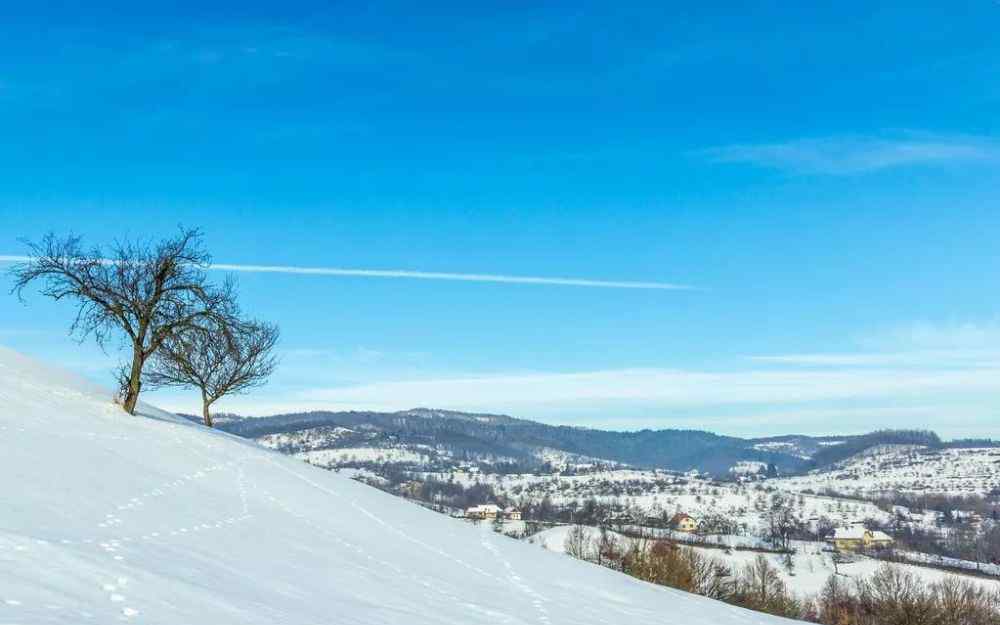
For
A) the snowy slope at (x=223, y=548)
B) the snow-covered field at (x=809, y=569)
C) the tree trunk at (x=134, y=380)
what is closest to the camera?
the snowy slope at (x=223, y=548)

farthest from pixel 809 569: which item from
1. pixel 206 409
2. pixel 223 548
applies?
pixel 223 548

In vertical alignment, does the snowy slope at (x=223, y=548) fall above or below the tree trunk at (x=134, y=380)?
below

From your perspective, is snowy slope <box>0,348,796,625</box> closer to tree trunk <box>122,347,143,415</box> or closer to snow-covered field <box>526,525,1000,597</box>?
tree trunk <box>122,347,143,415</box>

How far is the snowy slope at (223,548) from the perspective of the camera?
1005cm

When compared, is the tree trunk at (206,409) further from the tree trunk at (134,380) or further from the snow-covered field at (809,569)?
the snow-covered field at (809,569)

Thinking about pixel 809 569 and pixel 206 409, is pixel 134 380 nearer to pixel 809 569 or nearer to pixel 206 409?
pixel 206 409

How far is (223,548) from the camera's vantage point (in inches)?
590

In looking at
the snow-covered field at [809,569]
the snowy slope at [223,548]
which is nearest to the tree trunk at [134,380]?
the snowy slope at [223,548]

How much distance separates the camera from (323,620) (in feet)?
37.4

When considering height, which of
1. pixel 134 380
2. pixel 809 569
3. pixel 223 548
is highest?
pixel 134 380

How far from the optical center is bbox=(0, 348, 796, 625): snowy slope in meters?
10.1

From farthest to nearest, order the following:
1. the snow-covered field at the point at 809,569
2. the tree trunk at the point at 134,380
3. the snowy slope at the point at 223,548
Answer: the snow-covered field at the point at 809,569 < the tree trunk at the point at 134,380 < the snowy slope at the point at 223,548

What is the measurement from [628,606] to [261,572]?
1058 cm

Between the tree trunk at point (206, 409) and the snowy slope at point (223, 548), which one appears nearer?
the snowy slope at point (223, 548)
